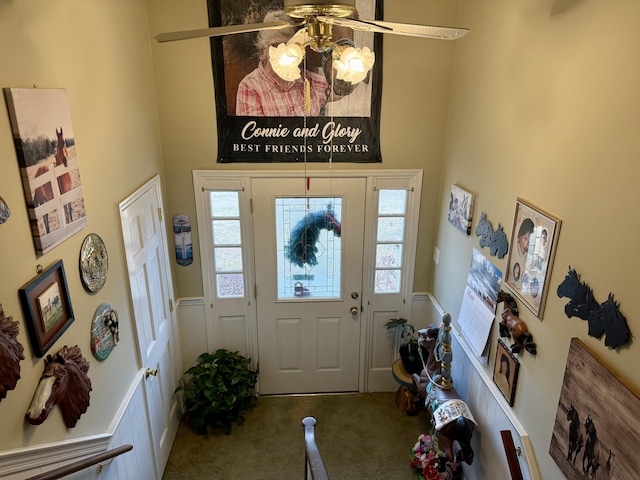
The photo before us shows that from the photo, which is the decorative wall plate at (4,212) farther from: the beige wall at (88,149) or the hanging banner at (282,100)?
the hanging banner at (282,100)

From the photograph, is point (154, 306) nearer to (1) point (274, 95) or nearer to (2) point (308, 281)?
(2) point (308, 281)

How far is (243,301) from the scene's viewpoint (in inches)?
147

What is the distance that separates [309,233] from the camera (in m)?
3.62

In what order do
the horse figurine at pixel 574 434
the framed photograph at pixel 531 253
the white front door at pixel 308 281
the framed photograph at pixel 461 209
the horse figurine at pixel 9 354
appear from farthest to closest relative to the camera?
the white front door at pixel 308 281, the framed photograph at pixel 461 209, the framed photograph at pixel 531 253, the horse figurine at pixel 574 434, the horse figurine at pixel 9 354

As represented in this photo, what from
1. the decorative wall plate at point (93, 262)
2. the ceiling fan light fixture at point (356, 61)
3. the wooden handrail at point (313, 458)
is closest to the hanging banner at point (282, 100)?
the ceiling fan light fixture at point (356, 61)

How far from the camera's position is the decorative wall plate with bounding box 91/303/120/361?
7.03 ft

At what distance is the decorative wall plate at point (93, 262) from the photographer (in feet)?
6.69

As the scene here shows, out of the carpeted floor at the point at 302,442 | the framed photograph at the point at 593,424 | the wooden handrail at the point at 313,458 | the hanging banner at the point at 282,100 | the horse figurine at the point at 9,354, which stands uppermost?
the hanging banner at the point at 282,100

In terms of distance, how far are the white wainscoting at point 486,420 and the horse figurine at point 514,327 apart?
39 cm

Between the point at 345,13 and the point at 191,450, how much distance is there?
3231 millimetres

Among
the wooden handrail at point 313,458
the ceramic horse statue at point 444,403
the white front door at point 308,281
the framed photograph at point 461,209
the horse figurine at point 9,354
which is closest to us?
the horse figurine at point 9,354

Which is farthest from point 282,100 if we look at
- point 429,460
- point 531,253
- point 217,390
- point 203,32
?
point 429,460

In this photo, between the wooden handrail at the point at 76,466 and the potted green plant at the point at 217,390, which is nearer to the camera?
the wooden handrail at the point at 76,466

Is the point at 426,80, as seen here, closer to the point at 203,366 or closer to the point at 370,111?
the point at 370,111
